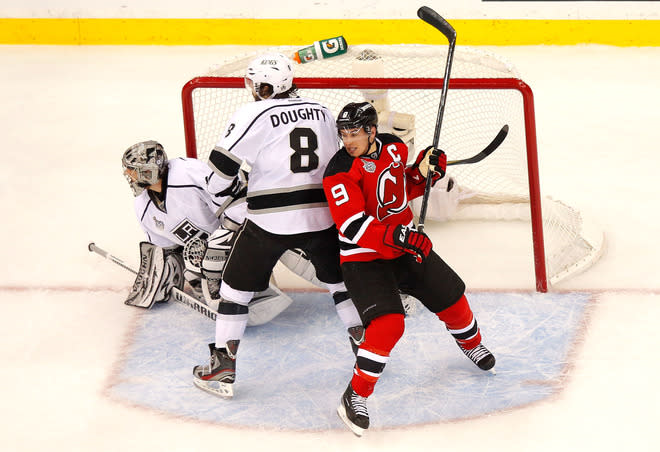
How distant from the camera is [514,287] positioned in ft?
12.3

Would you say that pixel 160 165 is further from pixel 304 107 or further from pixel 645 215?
pixel 645 215

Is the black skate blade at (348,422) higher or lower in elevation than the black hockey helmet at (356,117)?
lower

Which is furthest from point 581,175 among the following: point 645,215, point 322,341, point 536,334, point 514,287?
point 322,341

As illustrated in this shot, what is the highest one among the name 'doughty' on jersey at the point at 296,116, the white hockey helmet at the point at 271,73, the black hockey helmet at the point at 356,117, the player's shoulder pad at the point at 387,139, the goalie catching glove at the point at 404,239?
the white hockey helmet at the point at 271,73

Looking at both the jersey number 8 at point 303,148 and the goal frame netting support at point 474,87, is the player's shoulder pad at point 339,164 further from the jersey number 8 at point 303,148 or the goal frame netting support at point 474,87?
the goal frame netting support at point 474,87

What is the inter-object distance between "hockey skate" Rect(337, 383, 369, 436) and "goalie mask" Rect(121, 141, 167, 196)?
1080mm

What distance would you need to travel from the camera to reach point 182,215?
11.4 ft

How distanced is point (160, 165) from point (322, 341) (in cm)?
86

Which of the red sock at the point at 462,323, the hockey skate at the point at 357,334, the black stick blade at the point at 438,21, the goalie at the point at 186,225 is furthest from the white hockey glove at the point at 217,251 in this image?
the black stick blade at the point at 438,21

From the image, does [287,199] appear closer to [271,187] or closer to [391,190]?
[271,187]

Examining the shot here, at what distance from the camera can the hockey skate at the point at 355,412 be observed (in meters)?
2.84

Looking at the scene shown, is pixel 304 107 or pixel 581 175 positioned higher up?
pixel 304 107

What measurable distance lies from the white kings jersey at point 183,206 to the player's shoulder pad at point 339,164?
0.65 m

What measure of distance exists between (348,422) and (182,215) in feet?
3.47
